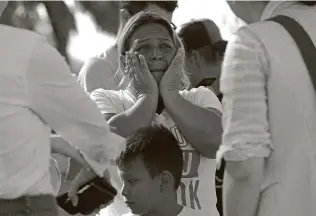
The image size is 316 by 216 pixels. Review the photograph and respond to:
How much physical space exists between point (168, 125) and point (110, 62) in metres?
1.08

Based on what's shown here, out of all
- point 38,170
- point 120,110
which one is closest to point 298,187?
point 38,170

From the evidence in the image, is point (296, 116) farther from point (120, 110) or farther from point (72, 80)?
point (120, 110)

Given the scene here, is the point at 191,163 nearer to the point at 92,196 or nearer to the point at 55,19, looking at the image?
the point at 92,196

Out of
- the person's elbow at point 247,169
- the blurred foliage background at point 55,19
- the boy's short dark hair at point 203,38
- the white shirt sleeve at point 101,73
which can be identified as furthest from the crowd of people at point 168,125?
the blurred foliage background at point 55,19

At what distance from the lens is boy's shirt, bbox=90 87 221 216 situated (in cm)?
484

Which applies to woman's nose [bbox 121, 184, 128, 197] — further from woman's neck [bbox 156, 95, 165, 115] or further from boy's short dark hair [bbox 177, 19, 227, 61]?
boy's short dark hair [bbox 177, 19, 227, 61]

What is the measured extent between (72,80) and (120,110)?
0.77 meters

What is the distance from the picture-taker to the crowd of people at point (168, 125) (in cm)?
393

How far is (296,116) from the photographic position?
392 cm

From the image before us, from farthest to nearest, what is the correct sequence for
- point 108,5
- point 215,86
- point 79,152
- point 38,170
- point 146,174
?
point 108,5
point 215,86
point 146,174
point 79,152
point 38,170

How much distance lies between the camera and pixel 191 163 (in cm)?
491

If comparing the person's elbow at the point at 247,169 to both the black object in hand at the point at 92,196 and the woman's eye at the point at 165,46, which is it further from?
the woman's eye at the point at 165,46

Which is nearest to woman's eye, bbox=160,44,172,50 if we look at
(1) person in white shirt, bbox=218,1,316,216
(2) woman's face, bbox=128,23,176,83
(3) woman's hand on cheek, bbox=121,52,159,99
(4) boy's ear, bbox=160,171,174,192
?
(2) woman's face, bbox=128,23,176,83

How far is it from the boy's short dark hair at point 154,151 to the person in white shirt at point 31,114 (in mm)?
550
